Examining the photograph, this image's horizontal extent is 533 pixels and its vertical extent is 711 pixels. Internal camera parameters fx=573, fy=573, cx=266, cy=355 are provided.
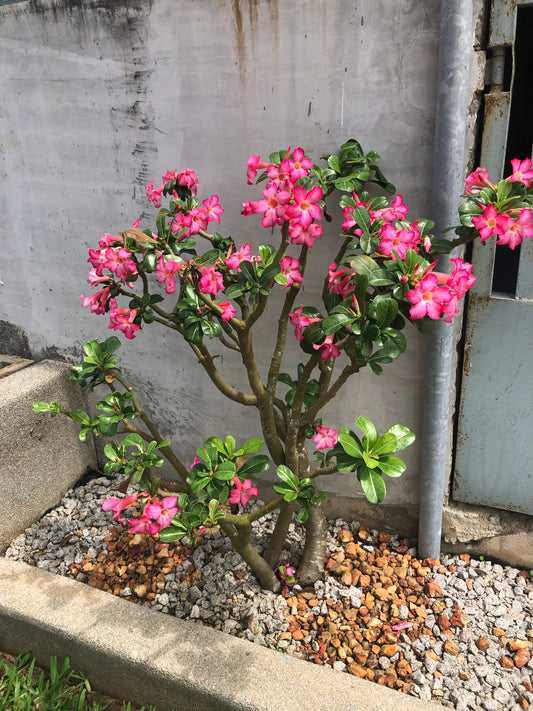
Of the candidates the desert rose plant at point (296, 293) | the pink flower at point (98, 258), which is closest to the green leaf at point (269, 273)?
the desert rose plant at point (296, 293)

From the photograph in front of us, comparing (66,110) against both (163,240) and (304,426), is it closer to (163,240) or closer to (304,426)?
(163,240)

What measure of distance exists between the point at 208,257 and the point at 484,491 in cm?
140

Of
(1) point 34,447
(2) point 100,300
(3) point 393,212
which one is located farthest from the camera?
(1) point 34,447

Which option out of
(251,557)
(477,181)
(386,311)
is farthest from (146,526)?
(477,181)

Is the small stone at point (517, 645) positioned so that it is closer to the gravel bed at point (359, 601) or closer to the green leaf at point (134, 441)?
the gravel bed at point (359, 601)

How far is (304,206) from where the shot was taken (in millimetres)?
1629

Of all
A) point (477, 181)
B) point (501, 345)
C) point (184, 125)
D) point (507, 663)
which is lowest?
point (507, 663)

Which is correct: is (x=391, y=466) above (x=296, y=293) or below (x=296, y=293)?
below

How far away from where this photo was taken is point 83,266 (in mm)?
2645

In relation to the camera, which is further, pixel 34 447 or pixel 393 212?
pixel 34 447

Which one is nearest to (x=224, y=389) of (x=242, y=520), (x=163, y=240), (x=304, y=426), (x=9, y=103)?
(x=304, y=426)

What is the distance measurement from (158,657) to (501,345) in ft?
5.09

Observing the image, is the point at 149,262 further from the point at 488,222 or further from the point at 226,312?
the point at 488,222

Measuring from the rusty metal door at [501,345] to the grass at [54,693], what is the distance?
60.0 inches
